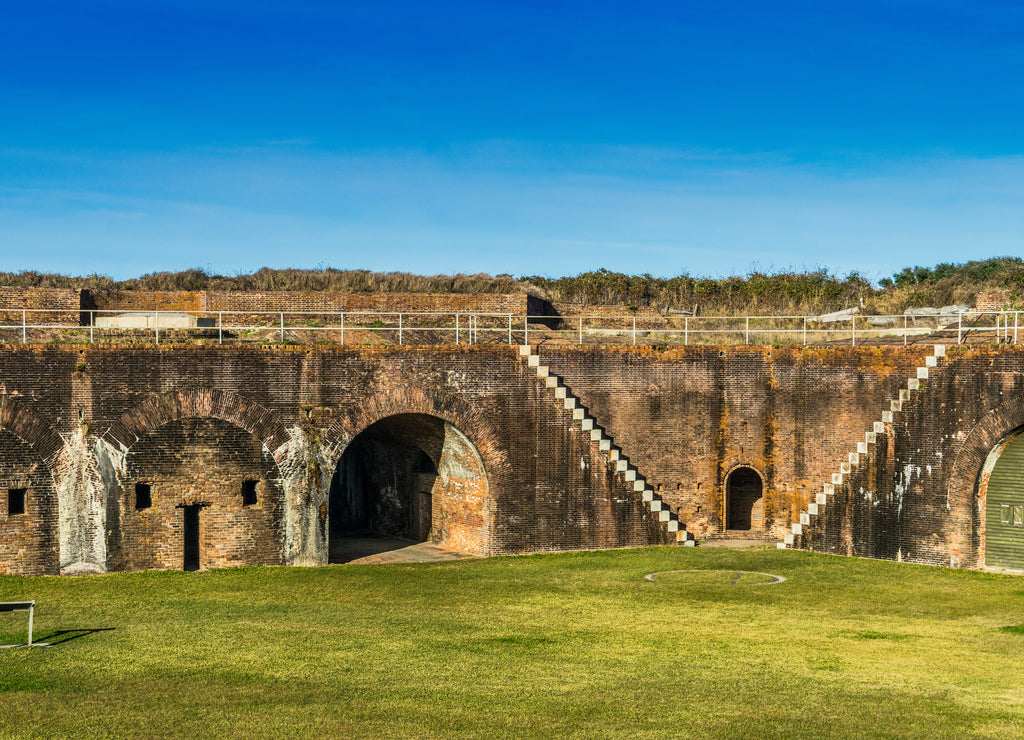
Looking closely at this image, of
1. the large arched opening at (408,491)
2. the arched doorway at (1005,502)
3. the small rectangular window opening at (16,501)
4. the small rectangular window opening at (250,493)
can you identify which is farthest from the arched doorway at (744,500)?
the small rectangular window opening at (16,501)

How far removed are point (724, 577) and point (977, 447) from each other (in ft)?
19.9

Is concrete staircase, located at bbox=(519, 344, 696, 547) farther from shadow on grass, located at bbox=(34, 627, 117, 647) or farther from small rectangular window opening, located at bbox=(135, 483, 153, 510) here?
shadow on grass, located at bbox=(34, 627, 117, 647)

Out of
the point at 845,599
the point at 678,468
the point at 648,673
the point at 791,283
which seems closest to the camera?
the point at 648,673

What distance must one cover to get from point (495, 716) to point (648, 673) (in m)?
2.91

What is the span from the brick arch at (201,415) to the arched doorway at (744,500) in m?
11.0

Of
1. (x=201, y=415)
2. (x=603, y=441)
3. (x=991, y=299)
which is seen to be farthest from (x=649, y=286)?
(x=201, y=415)

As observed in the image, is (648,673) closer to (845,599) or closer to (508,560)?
(845,599)

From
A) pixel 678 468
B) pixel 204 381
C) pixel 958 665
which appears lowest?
pixel 958 665

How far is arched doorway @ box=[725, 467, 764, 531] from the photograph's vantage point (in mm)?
27531

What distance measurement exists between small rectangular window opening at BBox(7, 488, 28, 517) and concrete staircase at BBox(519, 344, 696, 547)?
10848 millimetres

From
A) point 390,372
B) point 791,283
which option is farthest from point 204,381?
point 791,283

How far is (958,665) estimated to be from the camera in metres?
15.4

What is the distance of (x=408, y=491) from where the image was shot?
2830 centimetres

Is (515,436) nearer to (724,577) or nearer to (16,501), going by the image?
(724,577)
